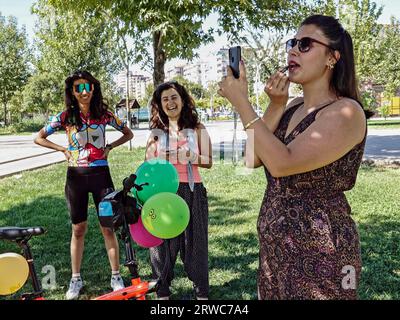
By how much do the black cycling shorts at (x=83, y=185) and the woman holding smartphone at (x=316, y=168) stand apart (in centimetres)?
204

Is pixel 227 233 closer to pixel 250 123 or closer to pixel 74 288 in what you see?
pixel 74 288

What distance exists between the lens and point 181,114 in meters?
3.35

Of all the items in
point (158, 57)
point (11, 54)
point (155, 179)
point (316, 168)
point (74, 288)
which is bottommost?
point (74, 288)

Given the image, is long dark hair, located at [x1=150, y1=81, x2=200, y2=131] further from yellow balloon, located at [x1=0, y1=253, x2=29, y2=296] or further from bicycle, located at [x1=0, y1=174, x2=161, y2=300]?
yellow balloon, located at [x1=0, y1=253, x2=29, y2=296]

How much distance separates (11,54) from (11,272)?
31.1 meters

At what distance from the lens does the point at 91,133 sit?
351 cm

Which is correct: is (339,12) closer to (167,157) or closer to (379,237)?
(379,237)

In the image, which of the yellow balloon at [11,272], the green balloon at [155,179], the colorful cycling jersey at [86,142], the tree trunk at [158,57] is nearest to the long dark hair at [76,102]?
the colorful cycling jersey at [86,142]

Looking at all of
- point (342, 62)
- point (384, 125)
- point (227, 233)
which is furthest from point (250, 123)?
point (384, 125)

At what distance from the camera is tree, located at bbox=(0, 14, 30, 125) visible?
29.9 m

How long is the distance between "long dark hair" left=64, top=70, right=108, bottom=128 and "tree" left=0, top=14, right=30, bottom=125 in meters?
29.0
